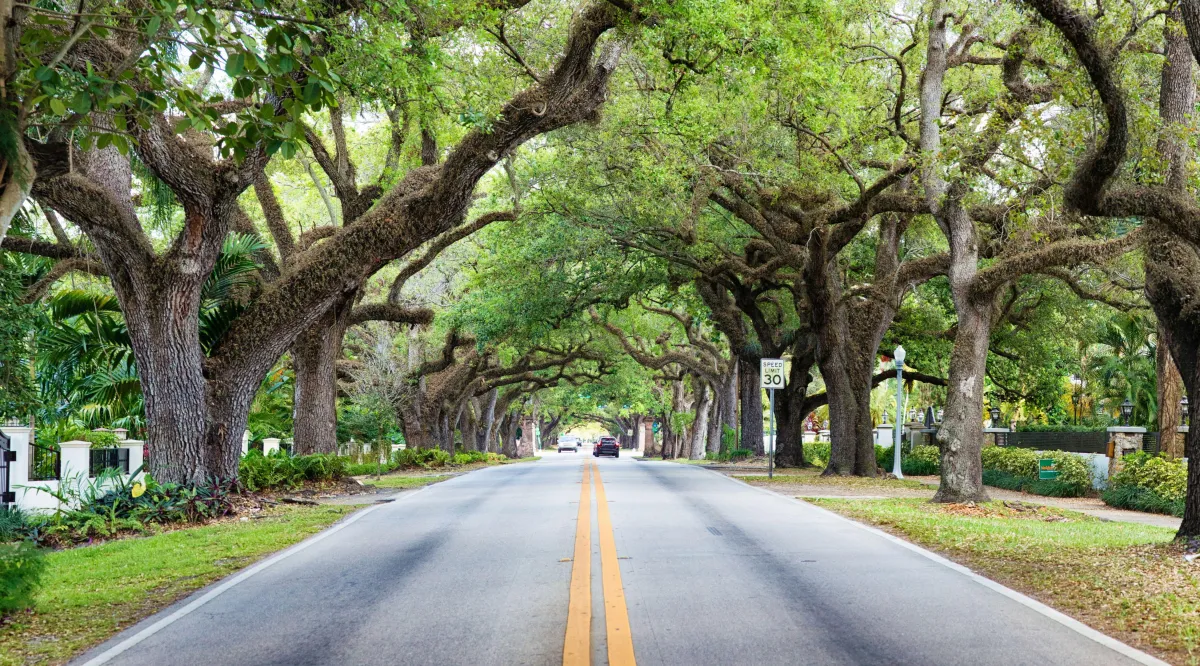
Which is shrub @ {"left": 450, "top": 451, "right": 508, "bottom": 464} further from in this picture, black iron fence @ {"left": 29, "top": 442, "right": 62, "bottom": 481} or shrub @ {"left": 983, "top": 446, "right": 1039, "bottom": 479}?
black iron fence @ {"left": 29, "top": 442, "right": 62, "bottom": 481}

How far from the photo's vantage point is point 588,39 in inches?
526

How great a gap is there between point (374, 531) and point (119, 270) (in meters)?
5.35

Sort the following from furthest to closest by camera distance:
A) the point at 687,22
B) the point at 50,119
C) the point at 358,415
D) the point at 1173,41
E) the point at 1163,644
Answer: the point at 358,415, the point at 687,22, the point at 1173,41, the point at 50,119, the point at 1163,644

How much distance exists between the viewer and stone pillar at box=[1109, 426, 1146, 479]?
1934cm

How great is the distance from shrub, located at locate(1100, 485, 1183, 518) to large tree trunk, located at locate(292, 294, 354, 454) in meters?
15.3

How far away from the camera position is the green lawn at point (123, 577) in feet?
21.9

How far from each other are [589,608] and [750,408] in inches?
1166

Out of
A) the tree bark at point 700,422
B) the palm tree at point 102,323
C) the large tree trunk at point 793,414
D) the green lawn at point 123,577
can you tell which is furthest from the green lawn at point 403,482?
the tree bark at point 700,422

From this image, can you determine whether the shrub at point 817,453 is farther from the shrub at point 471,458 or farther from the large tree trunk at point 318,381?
the large tree trunk at point 318,381

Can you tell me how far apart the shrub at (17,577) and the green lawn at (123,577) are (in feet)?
0.36

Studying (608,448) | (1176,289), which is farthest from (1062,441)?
(608,448)

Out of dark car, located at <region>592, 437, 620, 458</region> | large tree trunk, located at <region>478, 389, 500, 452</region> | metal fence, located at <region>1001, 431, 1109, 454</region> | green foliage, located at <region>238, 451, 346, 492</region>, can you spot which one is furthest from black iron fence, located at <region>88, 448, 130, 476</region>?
dark car, located at <region>592, 437, 620, 458</region>

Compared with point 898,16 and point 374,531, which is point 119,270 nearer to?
point 374,531

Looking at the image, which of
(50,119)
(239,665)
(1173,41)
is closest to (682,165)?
(1173,41)
